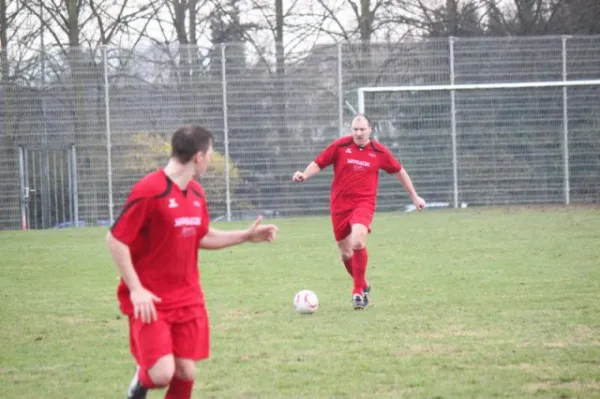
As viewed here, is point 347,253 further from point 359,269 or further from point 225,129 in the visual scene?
point 225,129

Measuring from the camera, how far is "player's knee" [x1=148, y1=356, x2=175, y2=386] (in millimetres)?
5043

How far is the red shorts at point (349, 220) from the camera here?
10.6 metres

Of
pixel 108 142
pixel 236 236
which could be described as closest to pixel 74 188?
pixel 108 142

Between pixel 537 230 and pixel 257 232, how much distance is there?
13.3 meters

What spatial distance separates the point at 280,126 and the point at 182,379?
63.3 ft

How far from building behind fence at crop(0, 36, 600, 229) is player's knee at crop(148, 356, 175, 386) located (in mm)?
19069

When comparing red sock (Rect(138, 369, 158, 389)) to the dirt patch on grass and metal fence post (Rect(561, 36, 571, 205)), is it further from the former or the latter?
metal fence post (Rect(561, 36, 571, 205))

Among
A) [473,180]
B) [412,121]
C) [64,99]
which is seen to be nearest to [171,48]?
[64,99]

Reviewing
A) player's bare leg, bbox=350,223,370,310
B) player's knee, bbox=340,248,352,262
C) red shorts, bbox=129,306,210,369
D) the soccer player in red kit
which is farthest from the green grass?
red shorts, bbox=129,306,210,369

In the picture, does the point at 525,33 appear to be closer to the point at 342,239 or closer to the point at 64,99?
the point at 64,99

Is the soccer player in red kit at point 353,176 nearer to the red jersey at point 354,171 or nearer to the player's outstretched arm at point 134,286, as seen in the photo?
the red jersey at point 354,171

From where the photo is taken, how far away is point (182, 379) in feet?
17.4

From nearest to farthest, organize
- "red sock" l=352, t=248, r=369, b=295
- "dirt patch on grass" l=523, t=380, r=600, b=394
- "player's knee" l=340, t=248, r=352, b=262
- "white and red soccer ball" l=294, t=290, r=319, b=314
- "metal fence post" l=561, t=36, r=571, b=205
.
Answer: "dirt patch on grass" l=523, t=380, r=600, b=394 < "white and red soccer ball" l=294, t=290, r=319, b=314 < "red sock" l=352, t=248, r=369, b=295 < "player's knee" l=340, t=248, r=352, b=262 < "metal fence post" l=561, t=36, r=571, b=205

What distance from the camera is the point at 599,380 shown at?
642 cm
